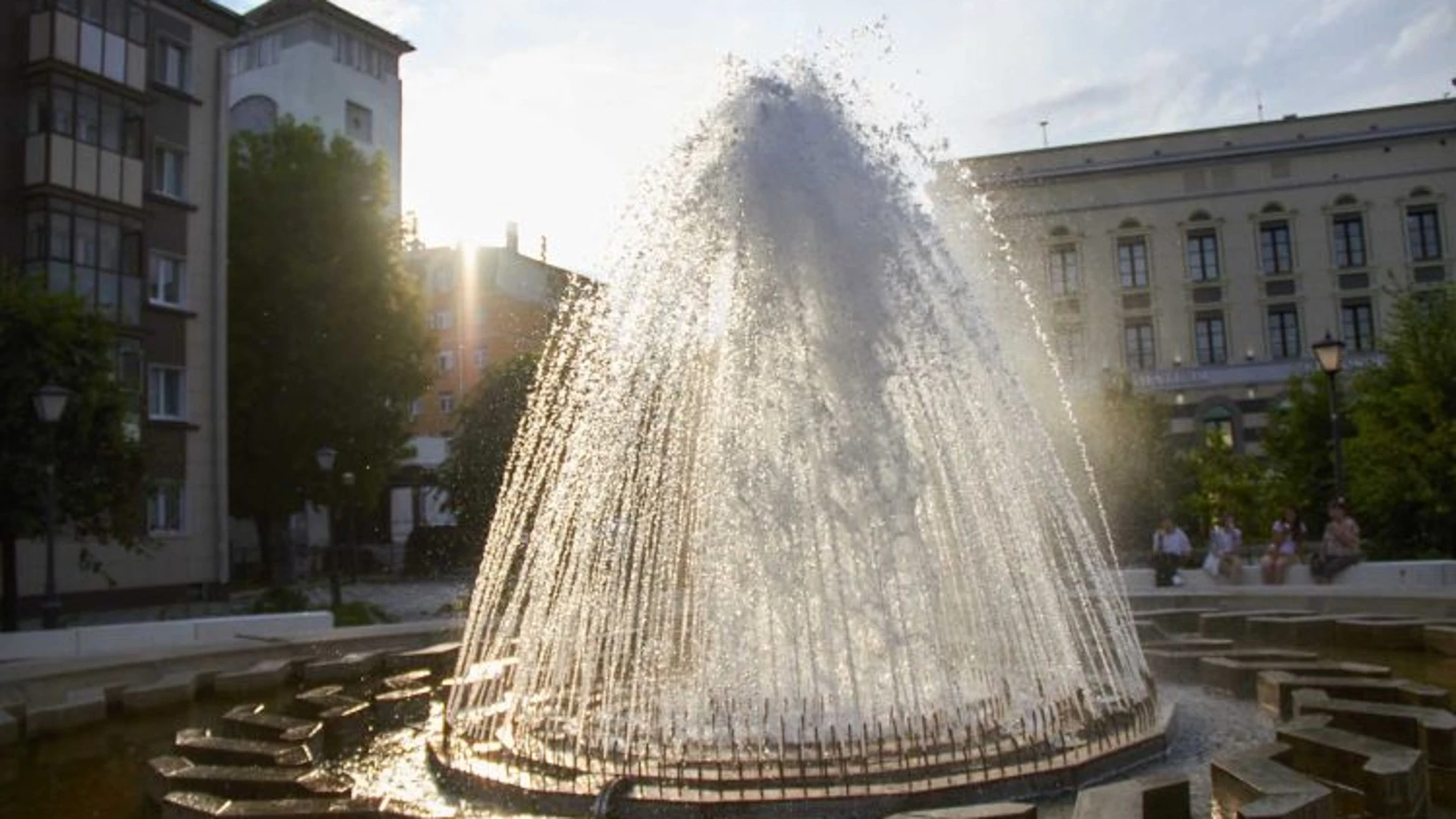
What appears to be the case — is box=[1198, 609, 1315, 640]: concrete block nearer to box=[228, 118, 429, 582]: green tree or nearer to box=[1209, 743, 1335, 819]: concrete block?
box=[1209, 743, 1335, 819]: concrete block

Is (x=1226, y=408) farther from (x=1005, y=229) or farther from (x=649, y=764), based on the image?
(x=649, y=764)

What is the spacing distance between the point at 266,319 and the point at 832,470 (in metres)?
27.4

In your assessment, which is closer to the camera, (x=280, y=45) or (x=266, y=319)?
(x=266, y=319)

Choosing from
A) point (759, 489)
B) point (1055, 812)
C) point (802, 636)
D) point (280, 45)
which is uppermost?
point (280, 45)

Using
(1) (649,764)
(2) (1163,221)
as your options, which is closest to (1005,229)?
(2) (1163,221)

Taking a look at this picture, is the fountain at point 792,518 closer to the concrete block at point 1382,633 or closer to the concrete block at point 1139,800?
the concrete block at point 1139,800

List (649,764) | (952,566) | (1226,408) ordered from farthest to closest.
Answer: (1226,408)
(952,566)
(649,764)

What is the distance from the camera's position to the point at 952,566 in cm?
950

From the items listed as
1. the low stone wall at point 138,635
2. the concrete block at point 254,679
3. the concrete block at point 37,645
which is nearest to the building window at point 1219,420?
the low stone wall at point 138,635

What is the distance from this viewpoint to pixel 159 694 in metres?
11.1

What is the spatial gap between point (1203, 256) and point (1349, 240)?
4.98 m

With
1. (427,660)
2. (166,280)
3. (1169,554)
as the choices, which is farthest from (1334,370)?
(166,280)

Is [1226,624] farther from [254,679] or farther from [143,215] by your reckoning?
[143,215]

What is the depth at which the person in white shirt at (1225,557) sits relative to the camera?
2019cm
